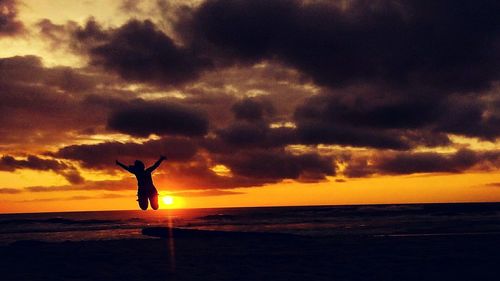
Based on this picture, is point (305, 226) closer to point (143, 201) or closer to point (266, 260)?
point (266, 260)

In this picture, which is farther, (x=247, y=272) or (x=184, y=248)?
(x=184, y=248)

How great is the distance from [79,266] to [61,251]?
8.82 meters

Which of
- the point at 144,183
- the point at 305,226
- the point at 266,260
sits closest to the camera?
the point at 144,183

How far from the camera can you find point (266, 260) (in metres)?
26.7

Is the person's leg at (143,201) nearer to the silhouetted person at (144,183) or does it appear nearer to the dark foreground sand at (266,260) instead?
the silhouetted person at (144,183)

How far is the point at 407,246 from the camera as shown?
32.0 m

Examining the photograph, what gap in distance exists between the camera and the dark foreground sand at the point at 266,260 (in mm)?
21766

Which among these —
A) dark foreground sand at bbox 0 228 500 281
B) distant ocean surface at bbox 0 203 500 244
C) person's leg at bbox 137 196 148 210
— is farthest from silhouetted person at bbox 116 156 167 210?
distant ocean surface at bbox 0 203 500 244

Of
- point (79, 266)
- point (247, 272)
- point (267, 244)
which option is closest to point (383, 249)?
point (267, 244)

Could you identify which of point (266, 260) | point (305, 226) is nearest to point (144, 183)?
point (266, 260)

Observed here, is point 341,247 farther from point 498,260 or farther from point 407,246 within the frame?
point 498,260

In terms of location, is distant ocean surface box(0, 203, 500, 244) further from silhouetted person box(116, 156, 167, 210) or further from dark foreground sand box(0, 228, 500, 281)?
silhouetted person box(116, 156, 167, 210)

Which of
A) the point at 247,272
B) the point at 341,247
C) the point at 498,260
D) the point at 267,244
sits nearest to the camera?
the point at 247,272

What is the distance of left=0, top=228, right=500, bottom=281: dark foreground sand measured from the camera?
71.4 ft
